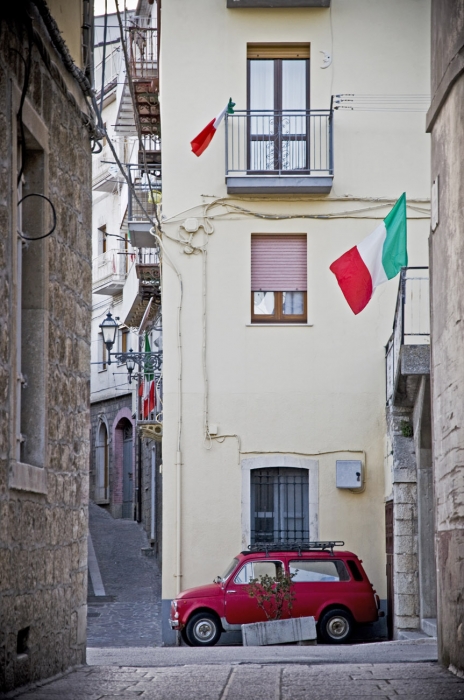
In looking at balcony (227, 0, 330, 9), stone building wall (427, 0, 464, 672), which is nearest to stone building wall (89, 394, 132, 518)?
balcony (227, 0, 330, 9)

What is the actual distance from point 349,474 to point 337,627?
9.86 feet

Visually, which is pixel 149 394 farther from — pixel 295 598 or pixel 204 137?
pixel 295 598

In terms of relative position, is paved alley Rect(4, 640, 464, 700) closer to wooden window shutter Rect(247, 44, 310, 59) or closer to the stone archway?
wooden window shutter Rect(247, 44, 310, 59)

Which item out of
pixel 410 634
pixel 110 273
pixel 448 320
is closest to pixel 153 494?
pixel 110 273

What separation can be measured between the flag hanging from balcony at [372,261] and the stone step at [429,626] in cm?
426

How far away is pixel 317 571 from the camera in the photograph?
17.0 metres

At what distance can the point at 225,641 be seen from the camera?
16938mm

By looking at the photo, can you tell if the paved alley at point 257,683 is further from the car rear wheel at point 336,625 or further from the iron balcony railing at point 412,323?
the iron balcony railing at point 412,323

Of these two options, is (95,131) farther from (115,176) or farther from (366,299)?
(115,176)

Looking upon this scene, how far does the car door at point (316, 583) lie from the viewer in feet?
54.6

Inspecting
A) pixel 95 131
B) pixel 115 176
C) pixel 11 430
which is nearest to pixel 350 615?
pixel 95 131

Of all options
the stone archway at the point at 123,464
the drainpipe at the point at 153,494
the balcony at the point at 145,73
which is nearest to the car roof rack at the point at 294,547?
the balcony at the point at 145,73

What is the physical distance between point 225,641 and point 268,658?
573cm

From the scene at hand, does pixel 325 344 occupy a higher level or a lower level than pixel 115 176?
lower
